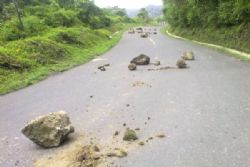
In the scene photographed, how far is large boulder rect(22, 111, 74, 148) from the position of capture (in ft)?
19.9

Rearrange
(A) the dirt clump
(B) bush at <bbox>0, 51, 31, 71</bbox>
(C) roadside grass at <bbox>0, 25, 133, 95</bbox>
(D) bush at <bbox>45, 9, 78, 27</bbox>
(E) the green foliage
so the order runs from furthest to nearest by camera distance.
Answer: (D) bush at <bbox>45, 9, 78, 27</bbox>, (E) the green foliage, (B) bush at <bbox>0, 51, 31, 71</bbox>, (C) roadside grass at <bbox>0, 25, 133, 95</bbox>, (A) the dirt clump

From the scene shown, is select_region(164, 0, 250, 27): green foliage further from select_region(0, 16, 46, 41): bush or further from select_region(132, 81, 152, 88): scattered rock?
select_region(0, 16, 46, 41): bush

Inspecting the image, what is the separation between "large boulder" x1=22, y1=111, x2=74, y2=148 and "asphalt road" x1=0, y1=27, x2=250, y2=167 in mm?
166

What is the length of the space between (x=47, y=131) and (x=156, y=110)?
265 centimetres

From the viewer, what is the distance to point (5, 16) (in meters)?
23.2

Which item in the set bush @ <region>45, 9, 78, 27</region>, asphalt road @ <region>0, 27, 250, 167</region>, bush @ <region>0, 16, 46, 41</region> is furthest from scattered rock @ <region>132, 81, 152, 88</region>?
bush @ <region>45, 9, 78, 27</region>

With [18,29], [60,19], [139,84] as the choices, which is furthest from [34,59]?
[60,19]

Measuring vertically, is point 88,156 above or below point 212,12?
below

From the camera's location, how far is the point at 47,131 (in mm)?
6086

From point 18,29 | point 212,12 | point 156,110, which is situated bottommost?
point 156,110

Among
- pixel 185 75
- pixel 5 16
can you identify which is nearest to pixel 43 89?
pixel 185 75

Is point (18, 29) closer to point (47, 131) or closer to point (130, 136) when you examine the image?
point (47, 131)

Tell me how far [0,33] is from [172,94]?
13.0 meters

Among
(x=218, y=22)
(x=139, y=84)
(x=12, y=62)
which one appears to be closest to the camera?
(x=139, y=84)
